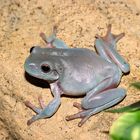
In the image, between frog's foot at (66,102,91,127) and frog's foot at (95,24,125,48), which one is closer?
frog's foot at (66,102,91,127)

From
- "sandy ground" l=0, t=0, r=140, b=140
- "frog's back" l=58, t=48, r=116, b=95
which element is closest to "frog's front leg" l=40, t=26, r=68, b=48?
"sandy ground" l=0, t=0, r=140, b=140

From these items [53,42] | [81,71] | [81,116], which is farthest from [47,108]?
[53,42]

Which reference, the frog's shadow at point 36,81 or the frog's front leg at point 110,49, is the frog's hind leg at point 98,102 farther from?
the frog's shadow at point 36,81

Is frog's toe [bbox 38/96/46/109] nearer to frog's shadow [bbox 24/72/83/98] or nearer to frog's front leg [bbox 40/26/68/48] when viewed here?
frog's shadow [bbox 24/72/83/98]

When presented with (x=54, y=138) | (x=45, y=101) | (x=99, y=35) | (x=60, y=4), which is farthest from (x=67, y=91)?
(x=60, y=4)

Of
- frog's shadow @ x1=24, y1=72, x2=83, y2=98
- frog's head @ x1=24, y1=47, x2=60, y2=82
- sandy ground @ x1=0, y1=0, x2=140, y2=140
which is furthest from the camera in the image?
frog's shadow @ x1=24, y1=72, x2=83, y2=98

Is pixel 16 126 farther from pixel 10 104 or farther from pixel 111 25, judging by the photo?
pixel 111 25

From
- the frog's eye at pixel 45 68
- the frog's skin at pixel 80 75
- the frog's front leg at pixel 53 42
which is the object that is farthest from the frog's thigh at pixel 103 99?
the frog's front leg at pixel 53 42
